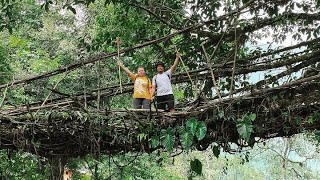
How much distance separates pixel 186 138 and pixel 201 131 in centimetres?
13

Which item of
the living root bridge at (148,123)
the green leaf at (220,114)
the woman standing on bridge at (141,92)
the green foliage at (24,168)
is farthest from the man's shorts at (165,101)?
the green foliage at (24,168)

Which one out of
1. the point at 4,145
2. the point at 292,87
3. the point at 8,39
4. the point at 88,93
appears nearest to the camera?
the point at 292,87

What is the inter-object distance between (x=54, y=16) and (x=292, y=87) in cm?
805

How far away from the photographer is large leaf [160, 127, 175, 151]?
3.48m

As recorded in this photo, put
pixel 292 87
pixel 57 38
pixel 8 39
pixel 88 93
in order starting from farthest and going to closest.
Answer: pixel 57 38 → pixel 8 39 → pixel 88 93 → pixel 292 87

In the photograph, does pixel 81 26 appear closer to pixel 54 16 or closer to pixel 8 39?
pixel 54 16

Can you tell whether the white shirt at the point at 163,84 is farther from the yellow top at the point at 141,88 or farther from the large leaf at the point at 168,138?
the large leaf at the point at 168,138

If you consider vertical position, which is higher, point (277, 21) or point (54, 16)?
point (54, 16)

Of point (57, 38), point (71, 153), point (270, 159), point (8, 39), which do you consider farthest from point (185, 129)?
point (270, 159)

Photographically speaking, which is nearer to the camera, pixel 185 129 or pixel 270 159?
pixel 185 129

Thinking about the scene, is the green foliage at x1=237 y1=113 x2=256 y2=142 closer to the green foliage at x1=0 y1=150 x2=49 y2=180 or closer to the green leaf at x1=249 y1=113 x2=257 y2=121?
the green leaf at x1=249 y1=113 x2=257 y2=121

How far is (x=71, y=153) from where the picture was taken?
4.20 metres

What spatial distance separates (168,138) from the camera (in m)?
3.49

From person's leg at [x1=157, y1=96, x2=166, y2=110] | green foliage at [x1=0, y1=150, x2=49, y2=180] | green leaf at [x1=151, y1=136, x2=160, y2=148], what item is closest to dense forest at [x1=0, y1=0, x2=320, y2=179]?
green leaf at [x1=151, y1=136, x2=160, y2=148]
